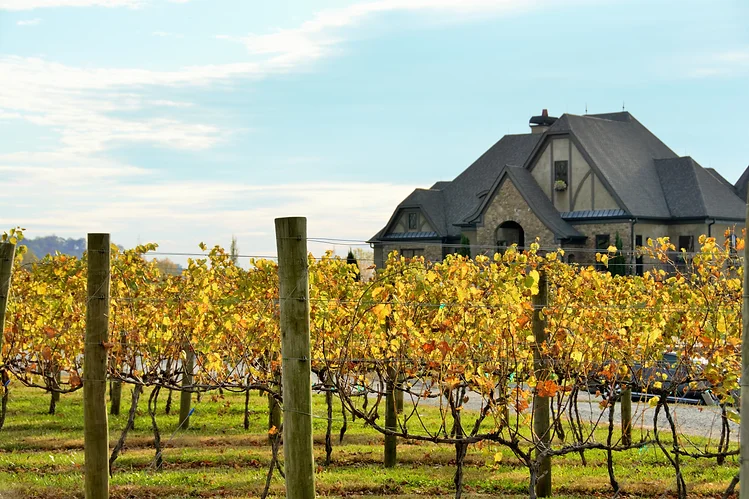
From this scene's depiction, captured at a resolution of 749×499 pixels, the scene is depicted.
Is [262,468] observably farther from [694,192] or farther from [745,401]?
[694,192]

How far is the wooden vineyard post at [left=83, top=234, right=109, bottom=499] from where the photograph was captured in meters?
8.16

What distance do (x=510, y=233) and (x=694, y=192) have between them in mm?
8611

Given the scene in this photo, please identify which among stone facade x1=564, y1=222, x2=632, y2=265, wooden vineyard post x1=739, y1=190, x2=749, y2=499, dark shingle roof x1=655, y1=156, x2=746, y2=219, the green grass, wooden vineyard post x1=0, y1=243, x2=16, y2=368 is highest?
dark shingle roof x1=655, y1=156, x2=746, y2=219

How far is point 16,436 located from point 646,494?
1075 cm

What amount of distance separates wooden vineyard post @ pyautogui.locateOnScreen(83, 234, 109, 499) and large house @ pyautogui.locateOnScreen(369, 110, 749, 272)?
32990mm

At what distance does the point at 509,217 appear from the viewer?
42750 mm

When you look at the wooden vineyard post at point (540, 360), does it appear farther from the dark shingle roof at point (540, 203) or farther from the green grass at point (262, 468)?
the dark shingle roof at point (540, 203)

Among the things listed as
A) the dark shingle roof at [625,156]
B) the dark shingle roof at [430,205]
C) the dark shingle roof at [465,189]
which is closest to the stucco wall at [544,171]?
the dark shingle roof at [625,156]

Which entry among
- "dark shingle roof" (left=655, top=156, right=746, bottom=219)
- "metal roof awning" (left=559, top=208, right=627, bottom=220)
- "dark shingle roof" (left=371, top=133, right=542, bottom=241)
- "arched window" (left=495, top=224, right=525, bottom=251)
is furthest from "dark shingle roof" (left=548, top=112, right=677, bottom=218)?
"arched window" (left=495, top=224, right=525, bottom=251)

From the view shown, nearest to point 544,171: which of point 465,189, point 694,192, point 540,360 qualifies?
point 694,192

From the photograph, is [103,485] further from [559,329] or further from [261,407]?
[261,407]

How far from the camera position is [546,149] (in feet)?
143

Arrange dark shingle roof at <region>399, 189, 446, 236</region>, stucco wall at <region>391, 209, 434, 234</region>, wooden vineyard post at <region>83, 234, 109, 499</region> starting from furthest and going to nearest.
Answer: stucco wall at <region>391, 209, 434, 234</region>, dark shingle roof at <region>399, 189, 446, 236</region>, wooden vineyard post at <region>83, 234, 109, 499</region>

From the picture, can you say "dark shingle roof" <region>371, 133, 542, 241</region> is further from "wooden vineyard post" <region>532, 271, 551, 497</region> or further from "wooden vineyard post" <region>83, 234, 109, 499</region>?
"wooden vineyard post" <region>83, 234, 109, 499</region>
